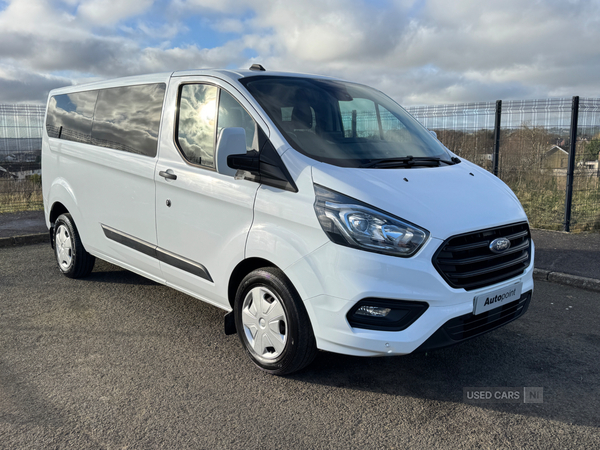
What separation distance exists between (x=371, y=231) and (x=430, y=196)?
1.56ft

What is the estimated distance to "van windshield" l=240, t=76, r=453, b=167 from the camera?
3.31 metres

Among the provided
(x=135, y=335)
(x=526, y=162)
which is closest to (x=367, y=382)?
(x=135, y=335)

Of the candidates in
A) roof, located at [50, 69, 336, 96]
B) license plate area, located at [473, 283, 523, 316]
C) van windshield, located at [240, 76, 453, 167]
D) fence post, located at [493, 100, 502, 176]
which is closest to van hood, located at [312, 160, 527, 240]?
van windshield, located at [240, 76, 453, 167]

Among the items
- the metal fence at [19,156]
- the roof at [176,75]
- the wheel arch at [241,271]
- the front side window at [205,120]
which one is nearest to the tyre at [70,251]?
the roof at [176,75]

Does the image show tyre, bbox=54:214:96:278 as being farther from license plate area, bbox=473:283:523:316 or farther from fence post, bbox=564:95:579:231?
fence post, bbox=564:95:579:231

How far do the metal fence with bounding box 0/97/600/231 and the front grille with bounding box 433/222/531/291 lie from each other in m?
5.58

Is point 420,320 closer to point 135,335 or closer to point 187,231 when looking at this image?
point 187,231

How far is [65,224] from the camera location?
534 centimetres

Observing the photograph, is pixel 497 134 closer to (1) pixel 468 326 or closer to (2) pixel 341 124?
(2) pixel 341 124

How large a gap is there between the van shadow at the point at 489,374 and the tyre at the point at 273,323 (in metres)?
0.24

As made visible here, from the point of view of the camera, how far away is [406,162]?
3445mm

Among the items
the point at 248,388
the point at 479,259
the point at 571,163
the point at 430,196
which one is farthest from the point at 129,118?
the point at 571,163

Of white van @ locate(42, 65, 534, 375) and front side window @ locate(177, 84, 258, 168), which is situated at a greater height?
front side window @ locate(177, 84, 258, 168)

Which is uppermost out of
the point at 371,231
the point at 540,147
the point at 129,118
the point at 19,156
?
the point at 129,118
